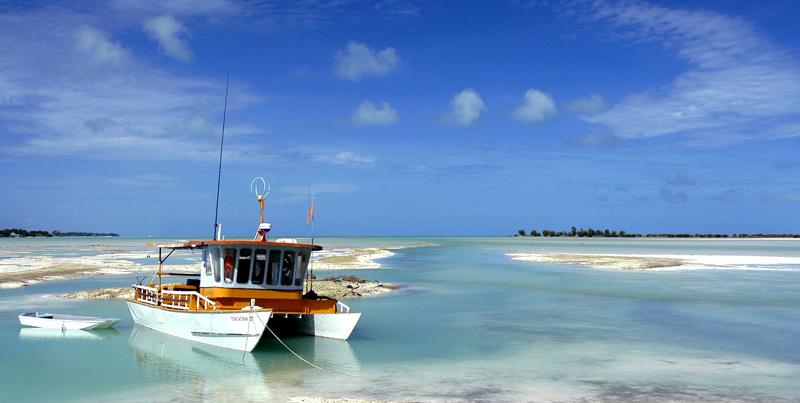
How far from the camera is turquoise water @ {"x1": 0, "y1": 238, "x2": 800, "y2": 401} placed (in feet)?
51.8

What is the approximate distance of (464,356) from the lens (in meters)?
19.8

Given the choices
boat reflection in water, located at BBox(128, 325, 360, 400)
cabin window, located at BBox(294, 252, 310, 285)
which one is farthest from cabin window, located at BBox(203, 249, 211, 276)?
cabin window, located at BBox(294, 252, 310, 285)

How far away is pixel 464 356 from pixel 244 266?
304 inches

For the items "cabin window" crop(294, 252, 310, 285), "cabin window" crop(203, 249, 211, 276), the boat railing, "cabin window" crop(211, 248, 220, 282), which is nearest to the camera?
the boat railing

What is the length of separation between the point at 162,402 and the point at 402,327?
39.5ft

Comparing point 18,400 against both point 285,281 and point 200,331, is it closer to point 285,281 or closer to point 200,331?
point 200,331

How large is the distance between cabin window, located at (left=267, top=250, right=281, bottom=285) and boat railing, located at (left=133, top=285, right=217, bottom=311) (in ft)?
6.57

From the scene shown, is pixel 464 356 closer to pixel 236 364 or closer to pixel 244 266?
pixel 236 364

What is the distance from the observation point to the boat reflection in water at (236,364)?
16141 mm

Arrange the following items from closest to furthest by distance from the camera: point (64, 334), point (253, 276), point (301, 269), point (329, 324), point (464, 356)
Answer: point (464, 356), point (253, 276), point (329, 324), point (301, 269), point (64, 334)

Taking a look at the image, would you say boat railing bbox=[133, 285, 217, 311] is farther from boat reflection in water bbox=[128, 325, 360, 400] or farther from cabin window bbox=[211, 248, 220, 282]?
boat reflection in water bbox=[128, 325, 360, 400]

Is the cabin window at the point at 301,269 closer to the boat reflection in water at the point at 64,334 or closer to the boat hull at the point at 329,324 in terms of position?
the boat hull at the point at 329,324

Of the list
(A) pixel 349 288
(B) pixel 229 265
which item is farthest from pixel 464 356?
(A) pixel 349 288

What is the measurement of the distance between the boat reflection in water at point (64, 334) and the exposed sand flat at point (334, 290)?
10063mm
